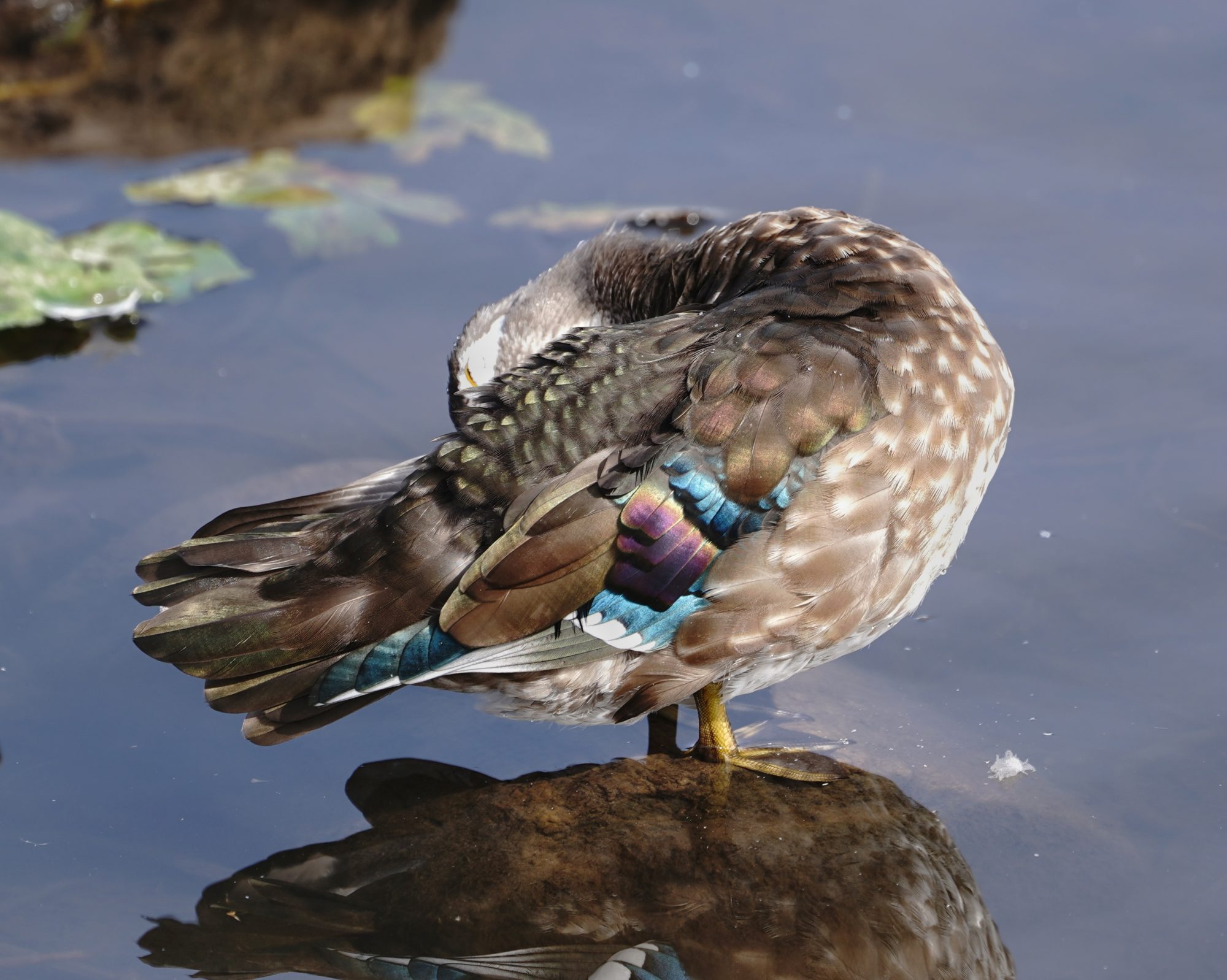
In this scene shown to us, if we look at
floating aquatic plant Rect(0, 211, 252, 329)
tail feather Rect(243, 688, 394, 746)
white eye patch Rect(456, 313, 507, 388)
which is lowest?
tail feather Rect(243, 688, 394, 746)

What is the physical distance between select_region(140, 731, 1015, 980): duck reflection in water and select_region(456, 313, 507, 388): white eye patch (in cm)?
132

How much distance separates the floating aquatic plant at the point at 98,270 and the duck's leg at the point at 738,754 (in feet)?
9.89

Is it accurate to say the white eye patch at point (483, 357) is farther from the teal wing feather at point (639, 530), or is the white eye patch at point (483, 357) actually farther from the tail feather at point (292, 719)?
the tail feather at point (292, 719)

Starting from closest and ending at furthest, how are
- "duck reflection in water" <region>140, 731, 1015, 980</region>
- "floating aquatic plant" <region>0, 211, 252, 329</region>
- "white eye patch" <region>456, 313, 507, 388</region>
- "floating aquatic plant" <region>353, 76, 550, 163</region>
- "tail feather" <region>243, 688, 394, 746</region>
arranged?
"duck reflection in water" <region>140, 731, 1015, 980</region> < "tail feather" <region>243, 688, 394, 746</region> < "white eye patch" <region>456, 313, 507, 388</region> < "floating aquatic plant" <region>0, 211, 252, 329</region> < "floating aquatic plant" <region>353, 76, 550, 163</region>

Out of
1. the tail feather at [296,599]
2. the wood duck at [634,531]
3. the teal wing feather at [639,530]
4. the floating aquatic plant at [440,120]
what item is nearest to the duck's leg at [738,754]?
the wood duck at [634,531]

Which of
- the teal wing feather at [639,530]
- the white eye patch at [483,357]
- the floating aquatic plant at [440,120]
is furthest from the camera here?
the floating aquatic plant at [440,120]

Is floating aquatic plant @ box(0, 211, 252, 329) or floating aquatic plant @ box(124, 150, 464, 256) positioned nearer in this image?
floating aquatic plant @ box(0, 211, 252, 329)

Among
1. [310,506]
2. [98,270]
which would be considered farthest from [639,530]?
[98,270]

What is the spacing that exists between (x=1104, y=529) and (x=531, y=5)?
437cm

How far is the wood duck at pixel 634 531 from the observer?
141 inches

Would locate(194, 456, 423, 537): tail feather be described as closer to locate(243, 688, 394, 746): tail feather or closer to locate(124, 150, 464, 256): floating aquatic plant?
locate(243, 688, 394, 746): tail feather

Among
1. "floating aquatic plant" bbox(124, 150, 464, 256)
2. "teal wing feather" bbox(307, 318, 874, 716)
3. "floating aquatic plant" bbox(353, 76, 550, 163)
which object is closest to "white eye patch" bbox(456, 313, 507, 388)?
"teal wing feather" bbox(307, 318, 874, 716)

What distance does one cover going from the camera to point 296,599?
3695 mm

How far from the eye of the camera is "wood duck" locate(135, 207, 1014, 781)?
11.7 ft
